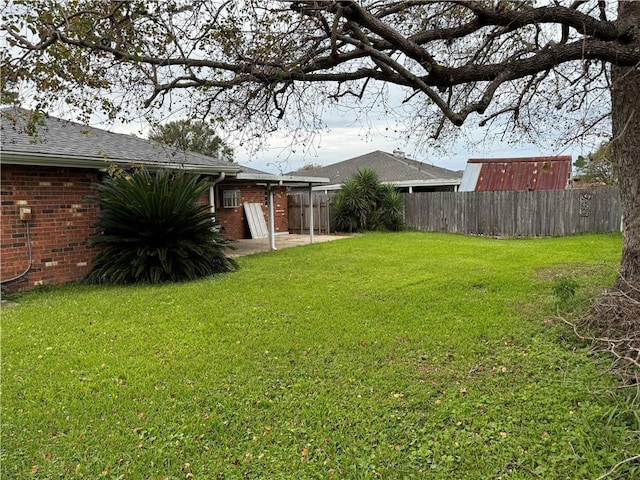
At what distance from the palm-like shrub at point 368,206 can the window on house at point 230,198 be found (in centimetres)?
419

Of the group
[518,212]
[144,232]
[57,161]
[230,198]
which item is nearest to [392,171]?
[518,212]

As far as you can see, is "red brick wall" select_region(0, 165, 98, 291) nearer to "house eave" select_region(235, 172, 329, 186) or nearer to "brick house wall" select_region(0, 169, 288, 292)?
"brick house wall" select_region(0, 169, 288, 292)

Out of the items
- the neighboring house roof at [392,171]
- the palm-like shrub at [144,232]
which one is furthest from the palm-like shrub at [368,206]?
the palm-like shrub at [144,232]

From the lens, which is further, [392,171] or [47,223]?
[392,171]

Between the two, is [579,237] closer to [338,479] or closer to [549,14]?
[549,14]

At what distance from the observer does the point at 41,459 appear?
8.62 feet

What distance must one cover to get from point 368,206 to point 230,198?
17.9ft

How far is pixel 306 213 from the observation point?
18.4 meters

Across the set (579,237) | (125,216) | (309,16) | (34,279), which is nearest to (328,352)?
(309,16)

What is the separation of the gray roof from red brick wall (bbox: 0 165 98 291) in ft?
1.40

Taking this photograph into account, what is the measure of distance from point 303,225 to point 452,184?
764 cm

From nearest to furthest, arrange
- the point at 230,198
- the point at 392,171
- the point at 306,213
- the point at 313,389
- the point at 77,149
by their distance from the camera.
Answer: the point at 313,389
the point at 77,149
the point at 230,198
the point at 306,213
the point at 392,171

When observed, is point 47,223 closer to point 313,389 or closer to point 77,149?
point 77,149

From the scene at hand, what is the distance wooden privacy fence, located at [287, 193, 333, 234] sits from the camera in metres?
17.8
